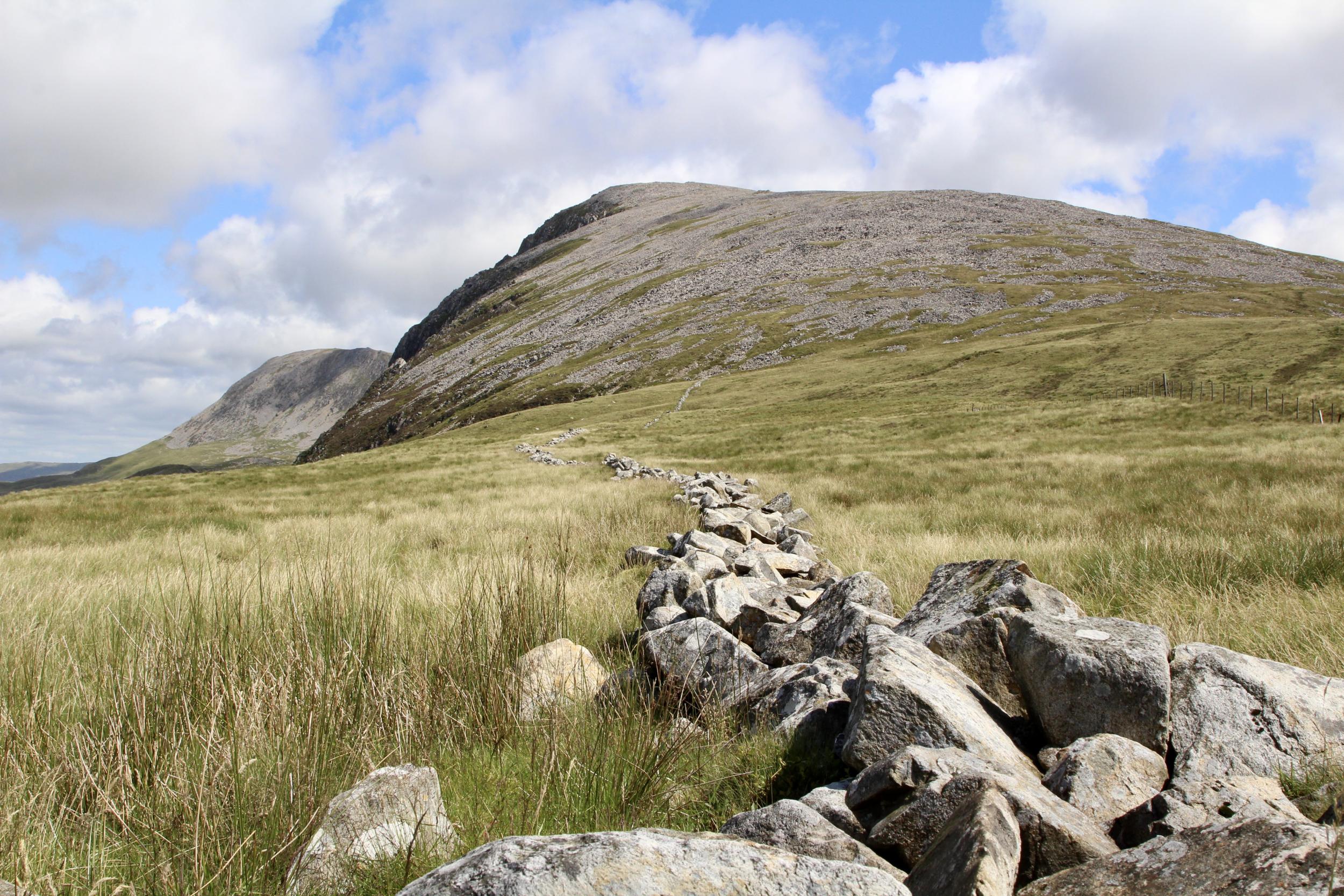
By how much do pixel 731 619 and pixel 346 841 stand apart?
3455mm

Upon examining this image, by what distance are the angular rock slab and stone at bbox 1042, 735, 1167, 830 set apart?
121 centimetres

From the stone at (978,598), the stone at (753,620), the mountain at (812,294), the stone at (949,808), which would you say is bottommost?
the stone at (753,620)

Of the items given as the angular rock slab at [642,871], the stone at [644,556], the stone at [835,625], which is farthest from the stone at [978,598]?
the stone at [644,556]

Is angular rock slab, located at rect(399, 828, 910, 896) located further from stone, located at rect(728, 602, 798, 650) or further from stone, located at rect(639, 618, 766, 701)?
stone, located at rect(728, 602, 798, 650)

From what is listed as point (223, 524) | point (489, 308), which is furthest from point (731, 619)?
point (489, 308)

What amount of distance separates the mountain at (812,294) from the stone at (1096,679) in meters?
70.7

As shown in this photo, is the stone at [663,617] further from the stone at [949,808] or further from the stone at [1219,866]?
the stone at [1219,866]

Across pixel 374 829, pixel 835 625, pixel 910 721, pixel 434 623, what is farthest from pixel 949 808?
pixel 434 623

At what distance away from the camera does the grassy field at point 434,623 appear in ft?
8.73

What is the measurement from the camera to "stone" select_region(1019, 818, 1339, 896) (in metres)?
1.65

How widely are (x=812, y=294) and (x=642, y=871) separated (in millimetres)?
97708

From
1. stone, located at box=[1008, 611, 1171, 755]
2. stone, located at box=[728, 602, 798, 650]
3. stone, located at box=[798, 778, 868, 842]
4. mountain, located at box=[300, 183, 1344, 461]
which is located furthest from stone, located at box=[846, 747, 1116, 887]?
mountain, located at box=[300, 183, 1344, 461]

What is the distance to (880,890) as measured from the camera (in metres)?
1.74

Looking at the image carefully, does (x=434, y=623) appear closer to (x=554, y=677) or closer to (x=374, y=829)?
(x=554, y=677)
